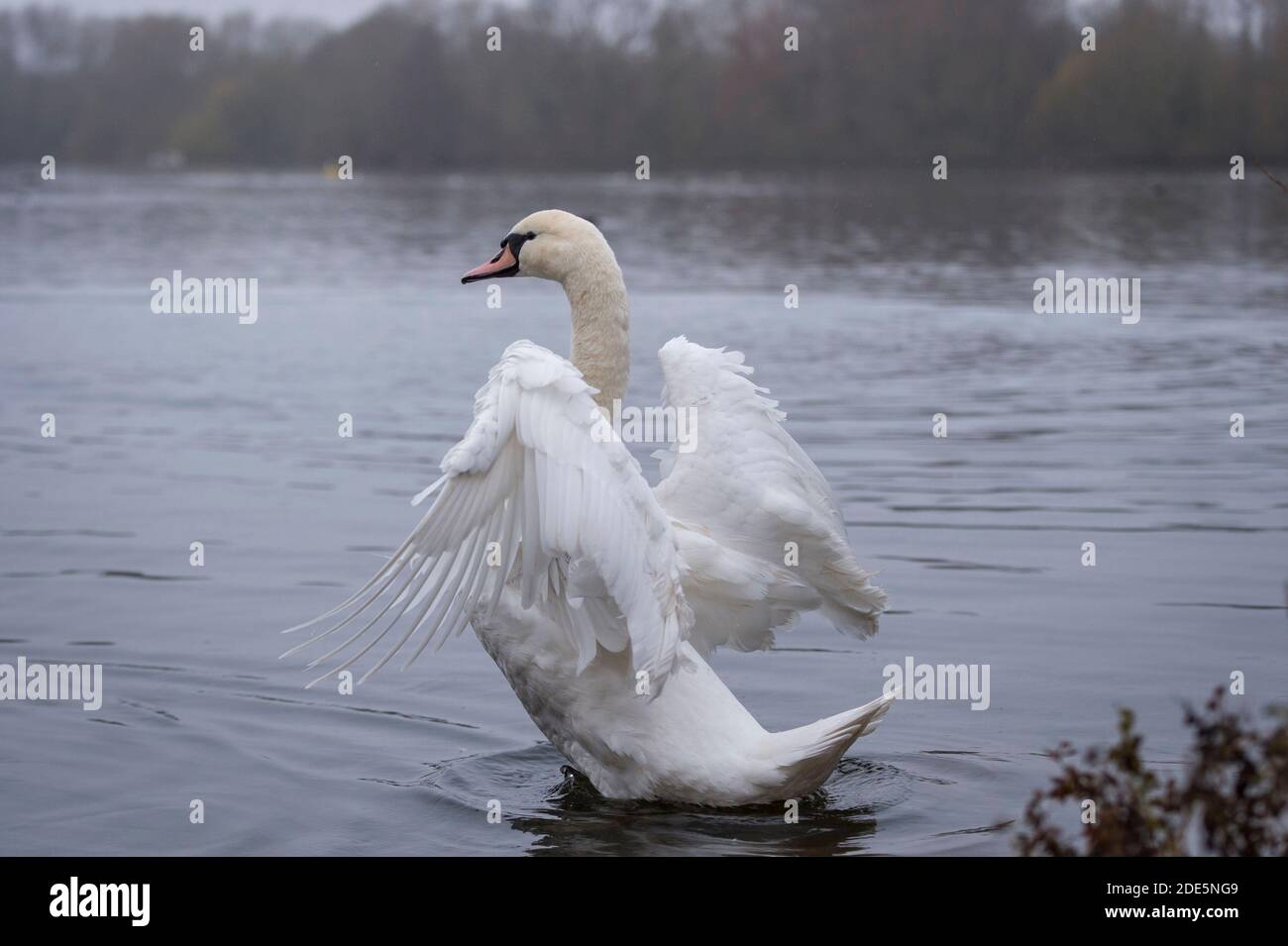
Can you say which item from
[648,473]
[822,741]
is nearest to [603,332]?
[822,741]

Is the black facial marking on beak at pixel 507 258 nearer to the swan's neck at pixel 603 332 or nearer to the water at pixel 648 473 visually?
the swan's neck at pixel 603 332

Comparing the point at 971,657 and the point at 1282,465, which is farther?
the point at 1282,465

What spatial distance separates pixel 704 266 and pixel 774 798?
22013mm

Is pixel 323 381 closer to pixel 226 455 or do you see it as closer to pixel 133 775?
pixel 226 455

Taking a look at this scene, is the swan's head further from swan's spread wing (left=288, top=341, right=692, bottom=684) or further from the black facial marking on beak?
swan's spread wing (left=288, top=341, right=692, bottom=684)

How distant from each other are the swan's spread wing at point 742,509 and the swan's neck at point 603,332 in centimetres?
17

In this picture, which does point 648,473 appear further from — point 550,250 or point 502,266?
point 550,250

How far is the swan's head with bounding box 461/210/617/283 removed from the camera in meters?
6.41

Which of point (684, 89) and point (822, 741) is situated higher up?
point (684, 89)

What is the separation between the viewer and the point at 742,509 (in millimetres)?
6184

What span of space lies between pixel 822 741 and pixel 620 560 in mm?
888

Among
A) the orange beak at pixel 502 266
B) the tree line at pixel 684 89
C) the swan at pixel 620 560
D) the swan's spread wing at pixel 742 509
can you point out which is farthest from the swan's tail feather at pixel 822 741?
the tree line at pixel 684 89

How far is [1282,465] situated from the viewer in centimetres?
1144

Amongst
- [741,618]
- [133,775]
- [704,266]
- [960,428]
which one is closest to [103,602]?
[133,775]
